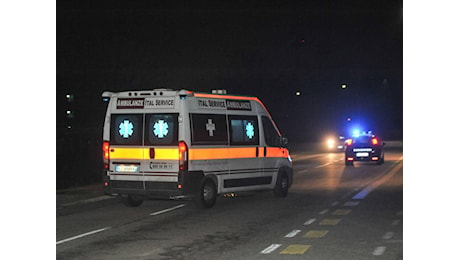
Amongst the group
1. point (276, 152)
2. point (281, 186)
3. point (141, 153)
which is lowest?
point (281, 186)

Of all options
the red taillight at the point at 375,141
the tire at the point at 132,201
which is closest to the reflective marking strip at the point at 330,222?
the tire at the point at 132,201

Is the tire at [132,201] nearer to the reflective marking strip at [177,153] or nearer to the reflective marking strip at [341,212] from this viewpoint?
the reflective marking strip at [177,153]

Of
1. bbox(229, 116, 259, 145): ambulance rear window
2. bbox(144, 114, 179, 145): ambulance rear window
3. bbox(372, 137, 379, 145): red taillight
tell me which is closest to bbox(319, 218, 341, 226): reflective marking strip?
bbox(144, 114, 179, 145): ambulance rear window

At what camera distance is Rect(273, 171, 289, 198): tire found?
17094 mm

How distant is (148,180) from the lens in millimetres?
14453

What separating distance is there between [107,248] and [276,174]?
786 cm

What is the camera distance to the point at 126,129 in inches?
586

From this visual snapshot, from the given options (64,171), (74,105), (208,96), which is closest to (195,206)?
(208,96)

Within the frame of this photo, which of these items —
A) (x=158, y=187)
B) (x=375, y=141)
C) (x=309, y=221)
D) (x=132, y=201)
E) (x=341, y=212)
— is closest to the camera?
(x=309, y=221)

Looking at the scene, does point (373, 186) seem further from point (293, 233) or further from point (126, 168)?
point (293, 233)

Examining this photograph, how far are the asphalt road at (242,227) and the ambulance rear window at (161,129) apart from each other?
1.48 meters

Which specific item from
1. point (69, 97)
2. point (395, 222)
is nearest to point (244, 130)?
point (395, 222)

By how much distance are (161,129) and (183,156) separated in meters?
0.80

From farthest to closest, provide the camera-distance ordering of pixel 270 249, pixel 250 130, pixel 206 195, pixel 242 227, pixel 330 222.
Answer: pixel 250 130
pixel 206 195
pixel 330 222
pixel 242 227
pixel 270 249
